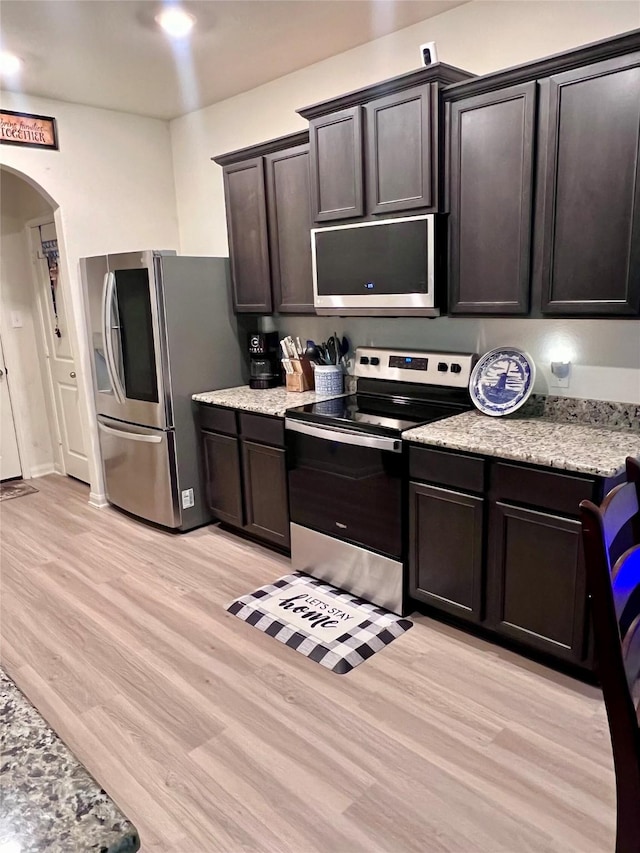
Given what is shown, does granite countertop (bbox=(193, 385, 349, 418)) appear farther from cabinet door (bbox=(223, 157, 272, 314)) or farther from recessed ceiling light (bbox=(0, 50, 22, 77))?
recessed ceiling light (bbox=(0, 50, 22, 77))

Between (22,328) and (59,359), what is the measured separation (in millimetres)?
474

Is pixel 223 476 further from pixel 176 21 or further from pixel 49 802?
pixel 49 802

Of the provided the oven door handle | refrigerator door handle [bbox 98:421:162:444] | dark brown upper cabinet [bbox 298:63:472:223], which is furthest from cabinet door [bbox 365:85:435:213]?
refrigerator door handle [bbox 98:421:162:444]

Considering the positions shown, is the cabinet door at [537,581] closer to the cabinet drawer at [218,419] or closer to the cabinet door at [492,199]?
the cabinet door at [492,199]

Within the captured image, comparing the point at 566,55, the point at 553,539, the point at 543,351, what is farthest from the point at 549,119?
the point at 553,539

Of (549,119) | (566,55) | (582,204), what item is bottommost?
(582,204)

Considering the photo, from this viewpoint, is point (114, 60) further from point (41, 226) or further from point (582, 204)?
point (582, 204)

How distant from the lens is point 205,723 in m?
2.16

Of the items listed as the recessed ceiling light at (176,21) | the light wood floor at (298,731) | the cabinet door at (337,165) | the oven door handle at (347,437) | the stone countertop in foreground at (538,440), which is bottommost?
the light wood floor at (298,731)

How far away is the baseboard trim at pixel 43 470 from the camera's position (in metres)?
5.22

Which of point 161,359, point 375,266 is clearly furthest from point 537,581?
point 161,359

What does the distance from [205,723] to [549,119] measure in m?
2.54

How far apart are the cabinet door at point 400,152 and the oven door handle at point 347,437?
3.36 ft

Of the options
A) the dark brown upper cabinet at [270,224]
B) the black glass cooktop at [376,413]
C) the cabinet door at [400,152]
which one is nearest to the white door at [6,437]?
the dark brown upper cabinet at [270,224]
